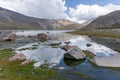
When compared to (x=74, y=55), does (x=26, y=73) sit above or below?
below

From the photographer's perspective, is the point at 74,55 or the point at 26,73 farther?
the point at 74,55

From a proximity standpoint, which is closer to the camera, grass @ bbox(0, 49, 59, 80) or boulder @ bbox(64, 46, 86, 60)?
grass @ bbox(0, 49, 59, 80)

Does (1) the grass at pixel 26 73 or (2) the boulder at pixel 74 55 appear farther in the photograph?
(2) the boulder at pixel 74 55

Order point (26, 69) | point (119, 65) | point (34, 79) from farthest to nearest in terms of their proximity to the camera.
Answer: point (119, 65)
point (26, 69)
point (34, 79)

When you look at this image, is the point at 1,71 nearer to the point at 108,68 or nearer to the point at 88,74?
the point at 88,74

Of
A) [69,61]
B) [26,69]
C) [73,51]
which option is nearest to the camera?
[26,69]

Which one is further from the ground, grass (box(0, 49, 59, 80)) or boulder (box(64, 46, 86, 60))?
boulder (box(64, 46, 86, 60))

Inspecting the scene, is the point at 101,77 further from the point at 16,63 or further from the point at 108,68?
the point at 16,63

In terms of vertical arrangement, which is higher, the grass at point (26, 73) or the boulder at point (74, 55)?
the boulder at point (74, 55)

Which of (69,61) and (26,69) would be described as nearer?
(26,69)

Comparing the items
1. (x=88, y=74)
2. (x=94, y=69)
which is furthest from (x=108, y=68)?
(x=88, y=74)

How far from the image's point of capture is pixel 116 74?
117ft

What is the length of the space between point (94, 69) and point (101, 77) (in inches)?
247

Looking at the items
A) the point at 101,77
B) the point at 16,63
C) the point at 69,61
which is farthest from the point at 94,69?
the point at 16,63
